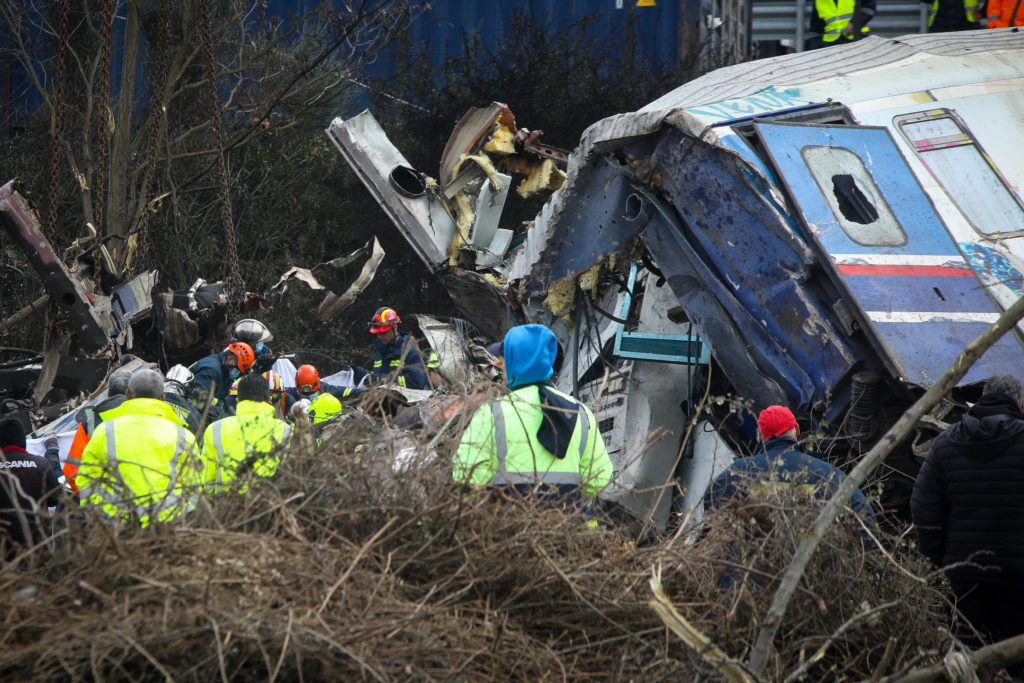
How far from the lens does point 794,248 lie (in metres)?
5.02

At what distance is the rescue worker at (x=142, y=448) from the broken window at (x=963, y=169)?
3766mm

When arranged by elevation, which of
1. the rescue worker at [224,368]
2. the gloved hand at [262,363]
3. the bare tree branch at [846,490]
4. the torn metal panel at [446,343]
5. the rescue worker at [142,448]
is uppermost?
the bare tree branch at [846,490]

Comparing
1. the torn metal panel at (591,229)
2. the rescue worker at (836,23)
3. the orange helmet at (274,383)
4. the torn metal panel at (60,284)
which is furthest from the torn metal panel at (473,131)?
the rescue worker at (836,23)

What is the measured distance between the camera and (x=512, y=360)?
12.7ft

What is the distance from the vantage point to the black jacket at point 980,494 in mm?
3896

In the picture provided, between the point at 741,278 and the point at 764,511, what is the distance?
2.32m

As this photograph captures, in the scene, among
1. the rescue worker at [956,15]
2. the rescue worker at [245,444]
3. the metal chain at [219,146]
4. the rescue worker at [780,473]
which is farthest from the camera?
the rescue worker at [956,15]

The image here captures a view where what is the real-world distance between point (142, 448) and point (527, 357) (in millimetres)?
1499

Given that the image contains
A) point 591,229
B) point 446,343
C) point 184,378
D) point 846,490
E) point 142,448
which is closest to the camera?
point 846,490

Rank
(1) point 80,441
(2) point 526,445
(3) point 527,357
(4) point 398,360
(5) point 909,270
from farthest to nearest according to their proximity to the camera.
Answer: (4) point 398,360
(1) point 80,441
(5) point 909,270
(3) point 527,357
(2) point 526,445

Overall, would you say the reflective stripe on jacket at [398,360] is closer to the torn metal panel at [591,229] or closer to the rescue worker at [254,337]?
the rescue worker at [254,337]

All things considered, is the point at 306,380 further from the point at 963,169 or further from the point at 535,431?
the point at 963,169

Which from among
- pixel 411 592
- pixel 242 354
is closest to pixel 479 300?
pixel 242 354

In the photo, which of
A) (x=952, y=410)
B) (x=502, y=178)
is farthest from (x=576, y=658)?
(x=502, y=178)
